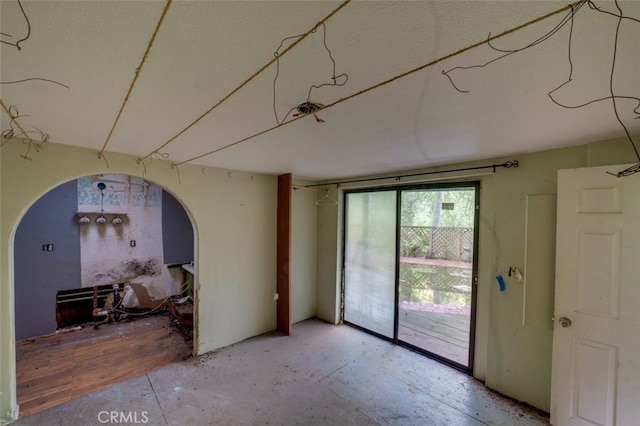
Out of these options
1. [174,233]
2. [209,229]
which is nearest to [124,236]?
[174,233]

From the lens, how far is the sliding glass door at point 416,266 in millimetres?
2908

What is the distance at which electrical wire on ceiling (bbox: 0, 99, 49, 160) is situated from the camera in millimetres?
1462

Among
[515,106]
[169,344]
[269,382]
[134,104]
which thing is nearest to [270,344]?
[269,382]

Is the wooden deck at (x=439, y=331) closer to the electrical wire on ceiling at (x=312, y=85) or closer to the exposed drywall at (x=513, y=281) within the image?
the exposed drywall at (x=513, y=281)

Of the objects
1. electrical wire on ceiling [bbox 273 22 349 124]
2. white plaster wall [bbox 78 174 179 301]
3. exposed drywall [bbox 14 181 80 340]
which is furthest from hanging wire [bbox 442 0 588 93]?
exposed drywall [bbox 14 181 80 340]

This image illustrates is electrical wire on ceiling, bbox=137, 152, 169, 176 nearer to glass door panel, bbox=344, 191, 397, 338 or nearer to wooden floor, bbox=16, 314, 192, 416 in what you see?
wooden floor, bbox=16, 314, 192, 416

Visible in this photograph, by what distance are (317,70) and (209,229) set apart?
2715 millimetres

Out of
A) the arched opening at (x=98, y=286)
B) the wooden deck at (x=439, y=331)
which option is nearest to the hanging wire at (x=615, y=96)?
the wooden deck at (x=439, y=331)

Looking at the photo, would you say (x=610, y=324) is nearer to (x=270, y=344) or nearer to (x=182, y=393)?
(x=270, y=344)

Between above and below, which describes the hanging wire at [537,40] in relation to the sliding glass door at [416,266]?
above

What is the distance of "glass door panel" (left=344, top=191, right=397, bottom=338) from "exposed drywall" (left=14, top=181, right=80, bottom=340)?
182 inches

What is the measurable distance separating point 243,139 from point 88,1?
51.0 inches

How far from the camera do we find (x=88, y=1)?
2.27ft

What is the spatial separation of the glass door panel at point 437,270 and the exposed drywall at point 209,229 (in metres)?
1.93
